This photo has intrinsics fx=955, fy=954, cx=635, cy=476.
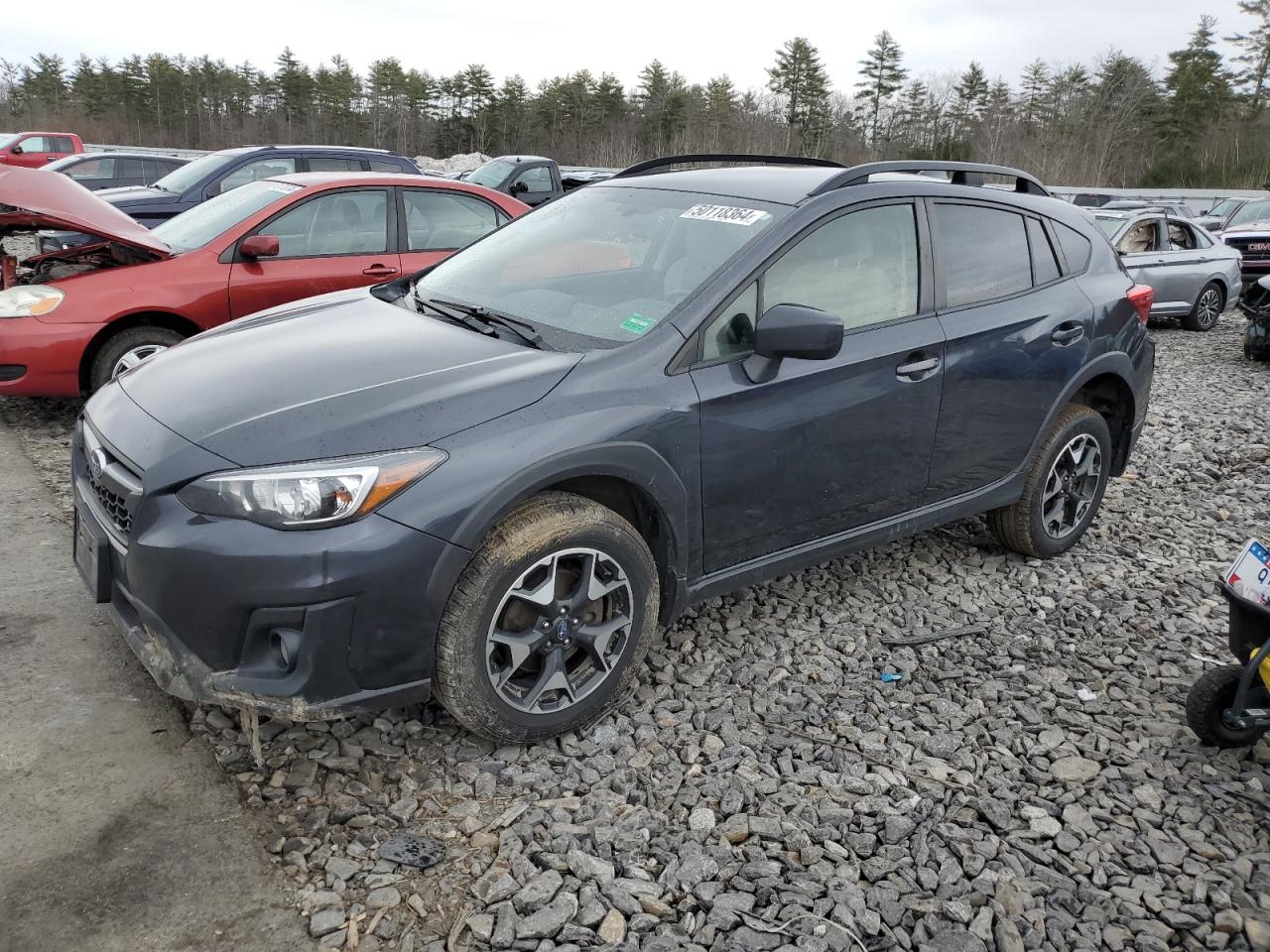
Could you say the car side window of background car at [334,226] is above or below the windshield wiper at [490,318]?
above

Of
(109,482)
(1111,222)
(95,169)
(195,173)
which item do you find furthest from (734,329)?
(95,169)

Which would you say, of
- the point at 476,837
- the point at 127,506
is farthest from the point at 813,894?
the point at 127,506

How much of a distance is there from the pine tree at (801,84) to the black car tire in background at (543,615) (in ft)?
222

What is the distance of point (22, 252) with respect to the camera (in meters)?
6.59

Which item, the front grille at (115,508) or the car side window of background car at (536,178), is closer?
the front grille at (115,508)

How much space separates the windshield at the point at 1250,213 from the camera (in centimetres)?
1878

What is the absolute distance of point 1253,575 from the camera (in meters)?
3.06

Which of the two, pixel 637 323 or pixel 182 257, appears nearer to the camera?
pixel 637 323

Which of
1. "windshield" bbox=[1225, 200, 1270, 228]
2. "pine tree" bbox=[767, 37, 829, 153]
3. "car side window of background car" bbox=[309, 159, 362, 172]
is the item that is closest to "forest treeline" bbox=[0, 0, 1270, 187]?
"pine tree" bbox=[767, 37, 829, 153]

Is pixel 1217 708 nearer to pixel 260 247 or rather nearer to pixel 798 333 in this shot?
pixel 798 333

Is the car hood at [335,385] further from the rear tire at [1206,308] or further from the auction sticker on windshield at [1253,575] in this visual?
the rear tire at [1206,308]

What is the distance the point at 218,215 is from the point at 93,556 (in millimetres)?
4550

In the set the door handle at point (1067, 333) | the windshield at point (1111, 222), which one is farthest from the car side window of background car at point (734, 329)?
the windshield at point (1111, 222)

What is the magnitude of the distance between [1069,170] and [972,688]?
186ft
